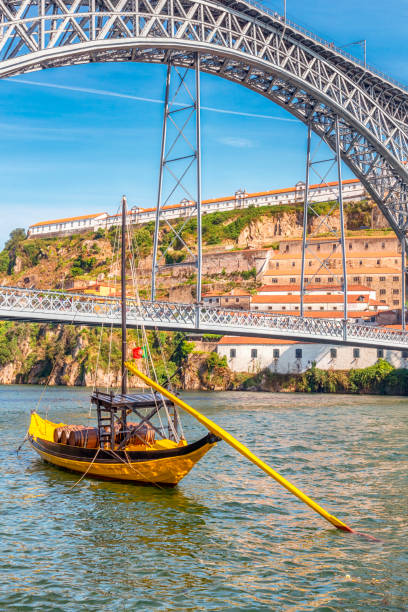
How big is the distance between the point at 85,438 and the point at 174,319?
1990 centimetres

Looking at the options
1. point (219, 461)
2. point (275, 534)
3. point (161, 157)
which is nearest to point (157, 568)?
point (275, 534)

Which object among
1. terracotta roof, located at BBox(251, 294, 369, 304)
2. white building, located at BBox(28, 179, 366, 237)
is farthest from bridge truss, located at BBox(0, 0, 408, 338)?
white building, located at BBox(28, 179, 366, 237)

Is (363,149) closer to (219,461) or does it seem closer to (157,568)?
(219,461)

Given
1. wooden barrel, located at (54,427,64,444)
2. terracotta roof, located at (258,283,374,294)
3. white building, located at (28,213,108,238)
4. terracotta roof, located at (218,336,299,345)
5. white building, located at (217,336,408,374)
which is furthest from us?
white building, located at (28,213,108,238)

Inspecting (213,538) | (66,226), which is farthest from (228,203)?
(213,538)

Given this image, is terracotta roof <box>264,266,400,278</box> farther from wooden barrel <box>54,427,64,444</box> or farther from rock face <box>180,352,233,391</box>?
wooden barrel <box>54,427,64,444</box>

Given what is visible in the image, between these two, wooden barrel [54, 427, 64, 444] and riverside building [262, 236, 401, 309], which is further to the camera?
riverside building [262, 236, 401, 309]

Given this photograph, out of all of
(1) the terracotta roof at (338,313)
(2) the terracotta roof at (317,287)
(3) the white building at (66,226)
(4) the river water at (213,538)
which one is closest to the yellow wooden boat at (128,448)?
(4) the river water at (213,538)

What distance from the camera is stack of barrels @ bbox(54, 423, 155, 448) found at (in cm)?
2080

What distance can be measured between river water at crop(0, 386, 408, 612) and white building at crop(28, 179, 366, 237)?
295 feet

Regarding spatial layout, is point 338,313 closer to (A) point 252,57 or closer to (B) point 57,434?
(A) point 252,57

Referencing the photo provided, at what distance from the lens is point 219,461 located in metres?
24.6

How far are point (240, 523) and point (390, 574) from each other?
429 cm

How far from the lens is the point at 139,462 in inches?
768
